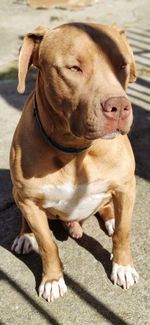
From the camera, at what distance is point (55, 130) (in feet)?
8.96

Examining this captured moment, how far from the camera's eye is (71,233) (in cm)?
344

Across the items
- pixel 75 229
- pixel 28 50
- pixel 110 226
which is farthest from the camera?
pixel 110 226

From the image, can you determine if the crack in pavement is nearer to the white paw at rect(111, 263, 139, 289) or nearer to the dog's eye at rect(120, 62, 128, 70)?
the white paw at rect(111, 263, 139, 289)

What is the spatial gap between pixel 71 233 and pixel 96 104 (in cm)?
134

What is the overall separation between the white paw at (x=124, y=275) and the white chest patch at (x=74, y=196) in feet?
1.37

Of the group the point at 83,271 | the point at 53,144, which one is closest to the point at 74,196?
the point at 53,144

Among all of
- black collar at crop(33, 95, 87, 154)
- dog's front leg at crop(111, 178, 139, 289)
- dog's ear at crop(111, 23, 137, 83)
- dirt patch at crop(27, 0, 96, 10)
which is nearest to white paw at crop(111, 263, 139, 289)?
dog's front leg at crop(111, 178, 139, 289)

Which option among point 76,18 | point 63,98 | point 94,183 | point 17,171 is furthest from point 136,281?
point 76,18

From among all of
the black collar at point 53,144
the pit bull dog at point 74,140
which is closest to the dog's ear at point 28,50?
the pit bull dog at point 74,140

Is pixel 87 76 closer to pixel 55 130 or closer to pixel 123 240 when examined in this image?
pixel 55 130

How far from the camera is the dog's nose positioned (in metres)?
2.29

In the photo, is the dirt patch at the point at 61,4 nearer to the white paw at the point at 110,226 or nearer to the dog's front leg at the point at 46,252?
the white paw at the point at 110,226

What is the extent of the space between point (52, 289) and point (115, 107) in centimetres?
132

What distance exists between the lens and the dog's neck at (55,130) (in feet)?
8.80
